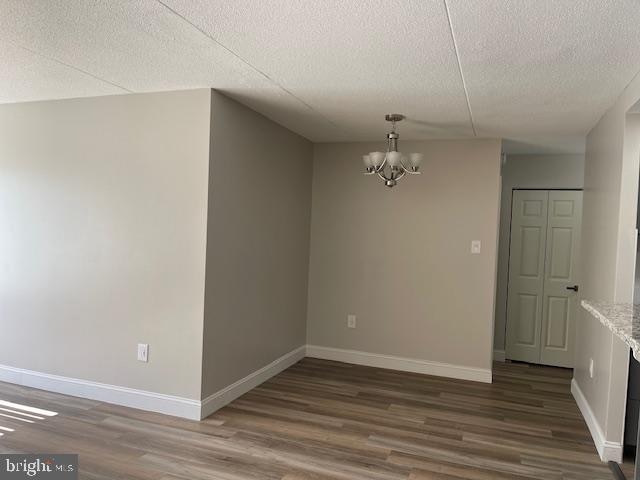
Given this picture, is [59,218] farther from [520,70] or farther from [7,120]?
[520,70]

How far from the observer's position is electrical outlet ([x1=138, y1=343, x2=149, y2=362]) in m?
3.28

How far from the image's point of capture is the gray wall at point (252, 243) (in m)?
3.22

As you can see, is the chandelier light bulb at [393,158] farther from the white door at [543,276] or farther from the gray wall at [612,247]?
the white door at [543,276]

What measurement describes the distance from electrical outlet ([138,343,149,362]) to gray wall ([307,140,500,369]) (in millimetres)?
1944

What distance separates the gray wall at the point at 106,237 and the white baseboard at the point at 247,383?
18 centimetres

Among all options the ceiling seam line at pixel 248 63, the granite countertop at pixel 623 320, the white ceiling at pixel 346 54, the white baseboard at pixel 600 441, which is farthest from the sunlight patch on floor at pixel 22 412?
the white baseboard at pixel 600 441

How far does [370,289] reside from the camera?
467cm

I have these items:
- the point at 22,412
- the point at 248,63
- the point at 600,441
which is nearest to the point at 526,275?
the point at 600,441

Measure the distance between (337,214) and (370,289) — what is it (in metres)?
0.81

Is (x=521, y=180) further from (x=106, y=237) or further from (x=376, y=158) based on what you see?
(x=106, y=237)

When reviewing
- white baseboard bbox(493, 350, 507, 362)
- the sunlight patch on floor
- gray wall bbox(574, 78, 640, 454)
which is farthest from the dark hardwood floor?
white baseboard bbox(493, 350, 507, 362)

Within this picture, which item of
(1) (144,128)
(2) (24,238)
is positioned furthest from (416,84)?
(2) (24,238)

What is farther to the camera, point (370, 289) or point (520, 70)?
point (370, 289)

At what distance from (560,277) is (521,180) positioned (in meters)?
1.08
